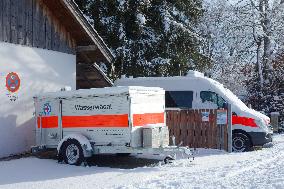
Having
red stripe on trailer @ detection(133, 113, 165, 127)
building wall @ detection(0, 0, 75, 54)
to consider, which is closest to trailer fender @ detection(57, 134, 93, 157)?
red stripe on trailer @ detection(133, 113, 165, 127)

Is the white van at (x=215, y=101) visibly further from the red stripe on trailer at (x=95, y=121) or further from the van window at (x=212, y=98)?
the red stripe on trailer at (x=95, y=121)

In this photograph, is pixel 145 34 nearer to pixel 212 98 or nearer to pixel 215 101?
pixel 212 98

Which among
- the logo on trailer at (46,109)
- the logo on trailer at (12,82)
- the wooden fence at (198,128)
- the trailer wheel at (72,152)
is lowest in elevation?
the trailer wheel at (72,152)

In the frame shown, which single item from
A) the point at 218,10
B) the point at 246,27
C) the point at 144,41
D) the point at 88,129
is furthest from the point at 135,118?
the point at 218,10

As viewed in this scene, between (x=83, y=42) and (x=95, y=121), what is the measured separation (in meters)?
5.07

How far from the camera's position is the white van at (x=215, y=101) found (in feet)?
52.2

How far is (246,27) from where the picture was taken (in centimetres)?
3375

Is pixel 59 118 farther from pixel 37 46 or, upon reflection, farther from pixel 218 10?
pixel 218 10

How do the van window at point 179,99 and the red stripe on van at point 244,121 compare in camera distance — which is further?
the van window at point 179,99

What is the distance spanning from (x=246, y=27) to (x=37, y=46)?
2206 cm

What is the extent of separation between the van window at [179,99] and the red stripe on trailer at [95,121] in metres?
5.55

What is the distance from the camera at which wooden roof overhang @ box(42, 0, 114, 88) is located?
1510cm

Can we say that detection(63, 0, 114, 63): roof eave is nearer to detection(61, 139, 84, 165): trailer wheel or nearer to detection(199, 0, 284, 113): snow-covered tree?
detection(61, 139, 84, 165): trailer wheel

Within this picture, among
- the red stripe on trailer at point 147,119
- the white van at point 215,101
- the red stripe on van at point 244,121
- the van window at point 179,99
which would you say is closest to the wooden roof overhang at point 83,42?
the white van at point 215,101
